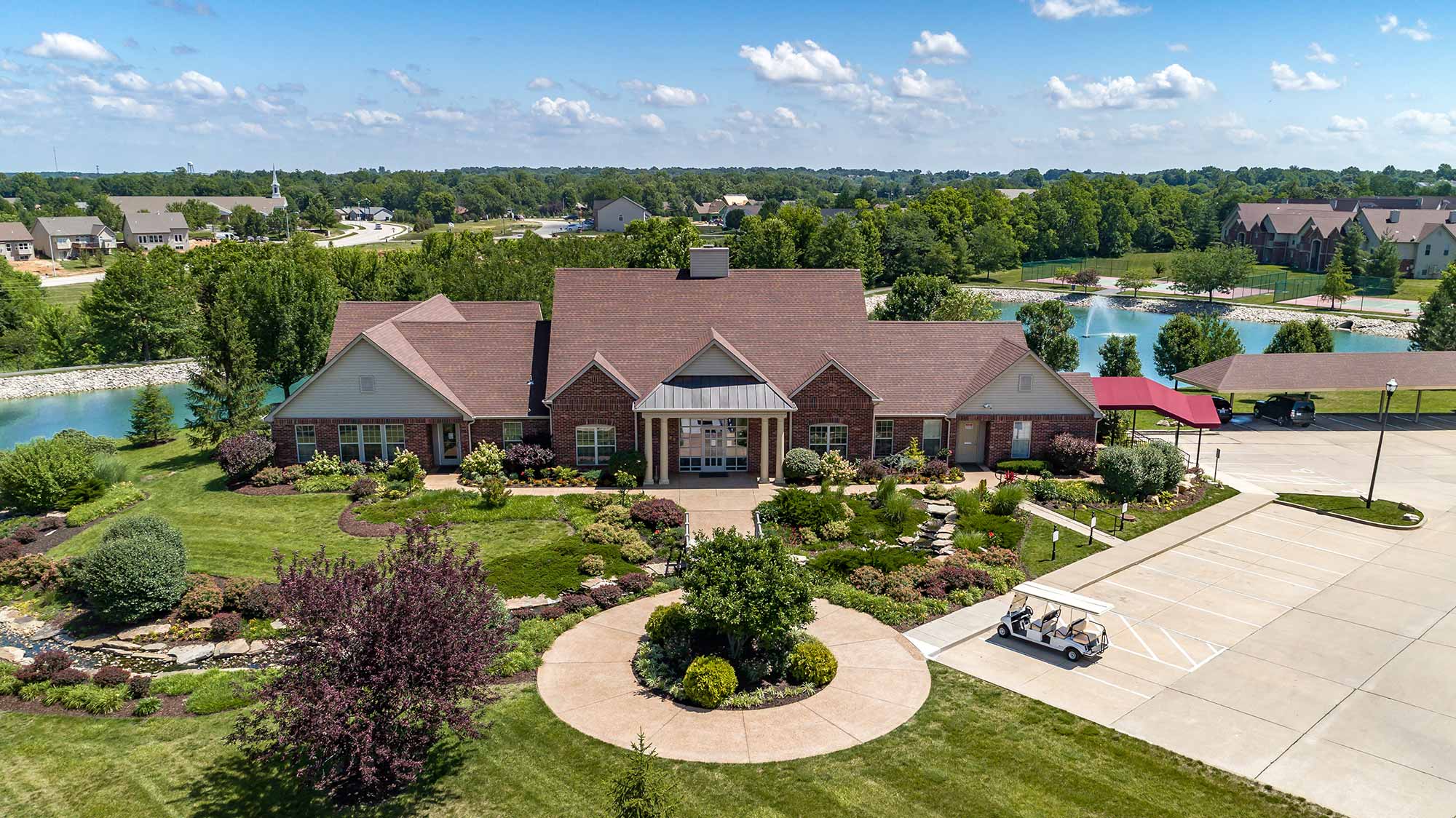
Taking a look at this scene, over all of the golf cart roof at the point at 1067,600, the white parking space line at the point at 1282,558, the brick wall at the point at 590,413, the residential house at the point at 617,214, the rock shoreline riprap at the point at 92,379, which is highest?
the residential house at the point at 617,214

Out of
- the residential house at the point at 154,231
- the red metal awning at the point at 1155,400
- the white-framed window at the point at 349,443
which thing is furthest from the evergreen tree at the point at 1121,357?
the residential house at the point at 154,231

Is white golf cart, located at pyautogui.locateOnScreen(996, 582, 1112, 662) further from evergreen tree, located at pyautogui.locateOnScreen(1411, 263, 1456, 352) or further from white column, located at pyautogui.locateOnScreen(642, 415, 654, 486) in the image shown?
evergreen tree, located at pyautogui.locateOnScreen(1411, 263, 1456, 352)

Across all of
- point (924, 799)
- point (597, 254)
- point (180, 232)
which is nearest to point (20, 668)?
point (924, 799)

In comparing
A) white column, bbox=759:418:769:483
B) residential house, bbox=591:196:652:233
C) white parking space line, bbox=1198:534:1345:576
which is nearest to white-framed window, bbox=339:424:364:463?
white column, bbox=759:418:769:483

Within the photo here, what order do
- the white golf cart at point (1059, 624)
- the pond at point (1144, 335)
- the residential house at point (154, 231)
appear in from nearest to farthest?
the white golf cart at point (1059, 624) → the pond at point (1144, 335) → the residential house at point (154, 231)

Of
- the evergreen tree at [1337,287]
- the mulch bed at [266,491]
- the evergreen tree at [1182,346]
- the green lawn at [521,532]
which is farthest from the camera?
the evergreen tree at [1337,287]

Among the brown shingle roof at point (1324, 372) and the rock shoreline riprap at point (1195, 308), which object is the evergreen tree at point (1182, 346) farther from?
the rock shoreline riprap at point (1195, 308)

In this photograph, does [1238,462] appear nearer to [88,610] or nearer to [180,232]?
[88,610]
